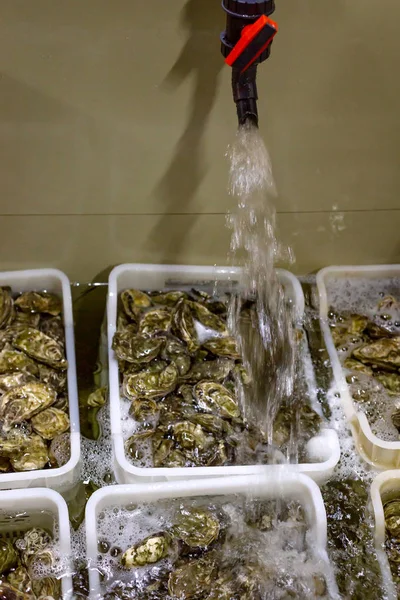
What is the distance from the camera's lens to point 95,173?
1258 mm

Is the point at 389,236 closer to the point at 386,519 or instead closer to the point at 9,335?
the point at 386,519

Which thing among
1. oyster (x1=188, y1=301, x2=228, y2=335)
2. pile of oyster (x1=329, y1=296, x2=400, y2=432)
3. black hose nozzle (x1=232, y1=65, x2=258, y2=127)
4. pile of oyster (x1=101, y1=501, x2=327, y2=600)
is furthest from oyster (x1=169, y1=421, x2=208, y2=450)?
black hose nozzle (x1=232, y1=65, x2=258, y2=127)

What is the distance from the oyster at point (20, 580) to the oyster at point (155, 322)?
0.45 m

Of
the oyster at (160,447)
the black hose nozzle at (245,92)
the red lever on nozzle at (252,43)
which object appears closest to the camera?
the red lever on nozzle at (252,43)

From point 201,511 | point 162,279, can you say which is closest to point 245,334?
point 162,279

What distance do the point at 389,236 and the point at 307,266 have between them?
18cm

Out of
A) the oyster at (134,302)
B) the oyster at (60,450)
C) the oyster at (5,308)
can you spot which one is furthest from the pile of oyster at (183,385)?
the oyster at (5,308)

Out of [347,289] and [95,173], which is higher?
[95,173]

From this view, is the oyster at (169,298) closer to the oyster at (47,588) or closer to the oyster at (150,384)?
the oyster at (150,384)

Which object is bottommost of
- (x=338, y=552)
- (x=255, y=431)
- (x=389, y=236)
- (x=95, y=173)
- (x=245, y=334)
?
(x=338, y=552)

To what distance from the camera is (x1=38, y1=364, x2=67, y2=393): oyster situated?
1.26 metres

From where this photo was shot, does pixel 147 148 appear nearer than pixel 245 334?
Yes

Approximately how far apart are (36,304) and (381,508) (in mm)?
717

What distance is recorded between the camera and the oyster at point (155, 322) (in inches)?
51.7
